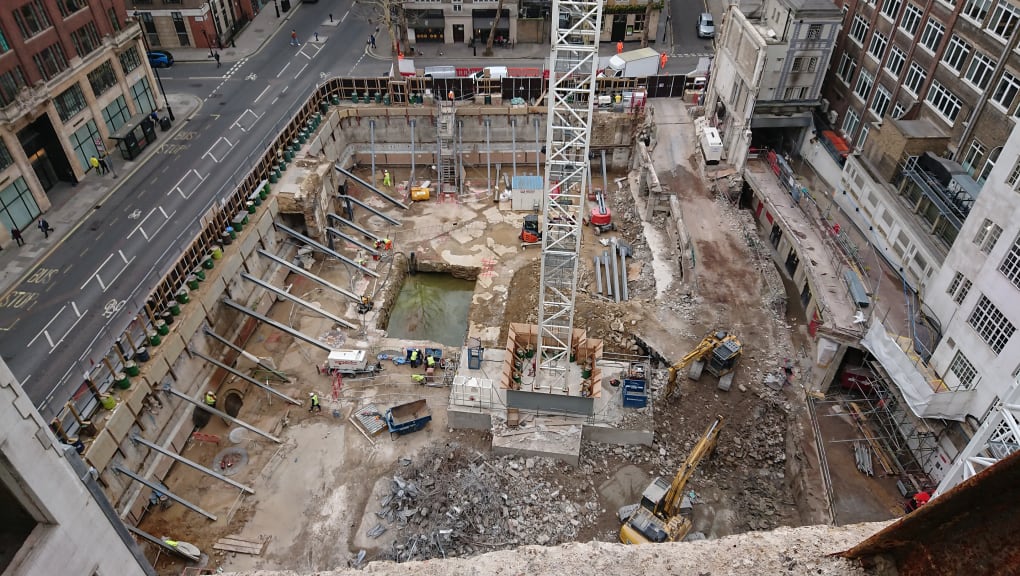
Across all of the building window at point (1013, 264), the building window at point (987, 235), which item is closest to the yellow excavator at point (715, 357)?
the building window at point (987, 235)

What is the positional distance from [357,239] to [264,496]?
23.0m

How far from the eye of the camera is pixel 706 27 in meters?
72.8

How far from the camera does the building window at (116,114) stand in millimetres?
52616

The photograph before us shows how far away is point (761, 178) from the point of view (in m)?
50.4

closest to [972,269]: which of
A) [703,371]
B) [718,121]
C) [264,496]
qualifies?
[703,371]

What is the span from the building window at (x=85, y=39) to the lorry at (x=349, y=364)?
109 feet

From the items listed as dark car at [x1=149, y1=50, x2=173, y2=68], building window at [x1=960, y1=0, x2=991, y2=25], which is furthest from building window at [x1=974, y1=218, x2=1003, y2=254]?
dark car at [x1=149, y1=50, x2=173, y2=68]

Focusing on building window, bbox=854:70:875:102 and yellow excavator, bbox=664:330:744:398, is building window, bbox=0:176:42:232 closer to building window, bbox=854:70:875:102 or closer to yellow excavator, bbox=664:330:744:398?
yellow excavator, bbox=664:330:744:398

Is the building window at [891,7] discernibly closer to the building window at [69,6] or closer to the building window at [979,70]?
the building window at [979,70]

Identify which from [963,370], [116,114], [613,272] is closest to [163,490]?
[613,272]

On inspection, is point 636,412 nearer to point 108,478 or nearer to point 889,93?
point 108,478

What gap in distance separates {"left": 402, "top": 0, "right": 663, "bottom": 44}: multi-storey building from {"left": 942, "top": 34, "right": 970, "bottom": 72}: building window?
3519 cm

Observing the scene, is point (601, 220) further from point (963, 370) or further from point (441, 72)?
point (963, 370)

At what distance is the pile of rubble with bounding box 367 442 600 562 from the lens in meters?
29.0
